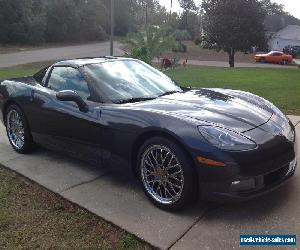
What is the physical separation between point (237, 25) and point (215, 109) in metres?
29.4

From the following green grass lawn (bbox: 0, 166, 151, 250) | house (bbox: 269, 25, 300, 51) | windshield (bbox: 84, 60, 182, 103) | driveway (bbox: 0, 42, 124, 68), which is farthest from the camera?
house (bbox: 269, 25, 300, 51)

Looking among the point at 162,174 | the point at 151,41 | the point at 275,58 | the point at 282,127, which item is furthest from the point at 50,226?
the point at 275,58

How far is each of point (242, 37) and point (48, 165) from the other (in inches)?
1146

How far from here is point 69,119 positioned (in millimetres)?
4586

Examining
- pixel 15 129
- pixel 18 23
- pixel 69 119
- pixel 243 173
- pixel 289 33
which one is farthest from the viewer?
pixel 289 33

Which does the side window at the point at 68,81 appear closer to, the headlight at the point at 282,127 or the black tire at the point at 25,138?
the black tire at the point at 25,138

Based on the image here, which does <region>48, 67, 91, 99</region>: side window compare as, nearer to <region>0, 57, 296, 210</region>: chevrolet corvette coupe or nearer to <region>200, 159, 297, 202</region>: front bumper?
<region>0, 57, 296, 210</region>: chevrolet corvette coupe

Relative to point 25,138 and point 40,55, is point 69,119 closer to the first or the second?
point 25,138

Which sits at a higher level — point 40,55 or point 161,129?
point 40,55

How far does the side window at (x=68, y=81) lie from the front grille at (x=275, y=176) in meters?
2.04

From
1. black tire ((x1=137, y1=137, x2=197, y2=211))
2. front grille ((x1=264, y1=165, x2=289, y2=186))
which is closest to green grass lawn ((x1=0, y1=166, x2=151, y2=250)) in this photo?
black tire ((x1=137, y1=137, x2=197, y2=211))

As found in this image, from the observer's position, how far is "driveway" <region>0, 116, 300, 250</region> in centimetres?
331

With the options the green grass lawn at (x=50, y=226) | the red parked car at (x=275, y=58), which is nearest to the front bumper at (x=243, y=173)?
the green grass lawn at (x=50, y=226)

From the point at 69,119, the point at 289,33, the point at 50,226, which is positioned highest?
the point at 289,33
